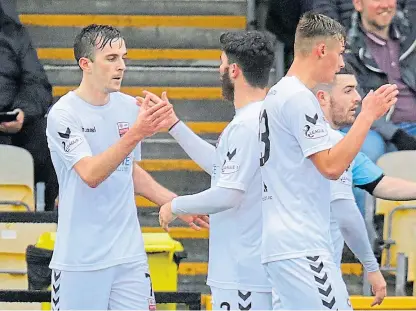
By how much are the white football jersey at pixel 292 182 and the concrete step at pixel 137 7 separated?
5068 mm

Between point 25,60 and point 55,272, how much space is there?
10.4ft

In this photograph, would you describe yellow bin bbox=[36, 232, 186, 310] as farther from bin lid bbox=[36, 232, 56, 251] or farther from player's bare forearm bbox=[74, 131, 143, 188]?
→ player's bare forearm bbox=[74, 131, 143, 188]

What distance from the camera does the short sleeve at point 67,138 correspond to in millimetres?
5691

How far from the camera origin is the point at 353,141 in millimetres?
4781

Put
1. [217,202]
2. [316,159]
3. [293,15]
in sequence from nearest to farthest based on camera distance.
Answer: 1. [316,159]
2. [217,202]
3. [293,15]

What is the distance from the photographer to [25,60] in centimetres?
871

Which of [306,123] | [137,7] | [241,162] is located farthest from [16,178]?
[306,123]

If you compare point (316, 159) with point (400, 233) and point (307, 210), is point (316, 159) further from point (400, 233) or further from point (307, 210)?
point (400, 233)

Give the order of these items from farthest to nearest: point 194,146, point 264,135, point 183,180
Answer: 1. point 183,180
2. point 194,146
3. point 264,135

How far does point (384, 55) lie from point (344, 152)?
12.6 ft

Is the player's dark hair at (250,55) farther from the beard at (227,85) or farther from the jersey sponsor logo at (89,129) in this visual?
the jersey sponsor logo at (89,129)

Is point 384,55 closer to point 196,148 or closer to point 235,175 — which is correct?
point 196,148

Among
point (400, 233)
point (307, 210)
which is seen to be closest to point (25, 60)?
point (400, 233)

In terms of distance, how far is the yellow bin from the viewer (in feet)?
22.4
